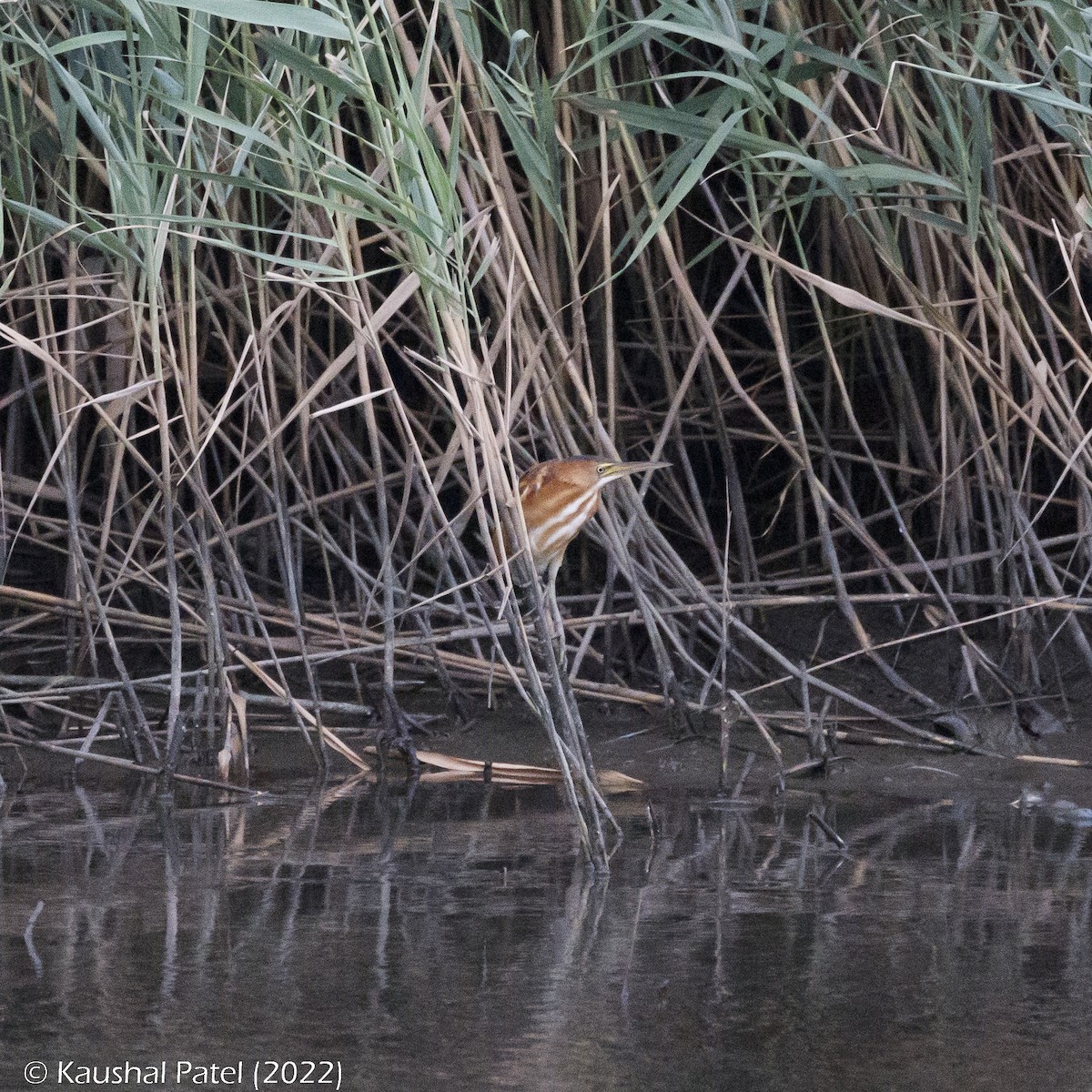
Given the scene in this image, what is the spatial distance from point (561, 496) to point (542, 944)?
1.00 meters

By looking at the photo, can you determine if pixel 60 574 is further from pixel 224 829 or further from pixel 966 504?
pixel 966 504

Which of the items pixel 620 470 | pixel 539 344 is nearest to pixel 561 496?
pixel 620 470

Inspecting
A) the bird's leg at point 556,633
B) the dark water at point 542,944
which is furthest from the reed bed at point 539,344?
the dark water at point 542,944

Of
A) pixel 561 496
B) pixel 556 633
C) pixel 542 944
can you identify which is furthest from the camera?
pixel 561 496

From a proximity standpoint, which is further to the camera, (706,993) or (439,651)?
(439,651)

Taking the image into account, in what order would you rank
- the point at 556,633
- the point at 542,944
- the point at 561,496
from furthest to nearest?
the point at 561,496
the point at 556,633
the point at 542,944

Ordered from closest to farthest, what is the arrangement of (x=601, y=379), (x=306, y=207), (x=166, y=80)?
1. (x=166, y=80)
2. (x=306, y=207)
3. (x=601, y=379)

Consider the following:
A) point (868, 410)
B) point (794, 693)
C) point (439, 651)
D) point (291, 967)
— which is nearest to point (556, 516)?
point (439, 651)

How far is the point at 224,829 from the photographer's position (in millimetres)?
2645

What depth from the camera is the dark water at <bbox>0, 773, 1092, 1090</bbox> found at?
5.54ft

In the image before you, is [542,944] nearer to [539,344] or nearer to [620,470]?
[620,470]

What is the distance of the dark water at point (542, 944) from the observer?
1.69 m

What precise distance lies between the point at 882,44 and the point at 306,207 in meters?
1.03

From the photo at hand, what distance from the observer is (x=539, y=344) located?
298cm
